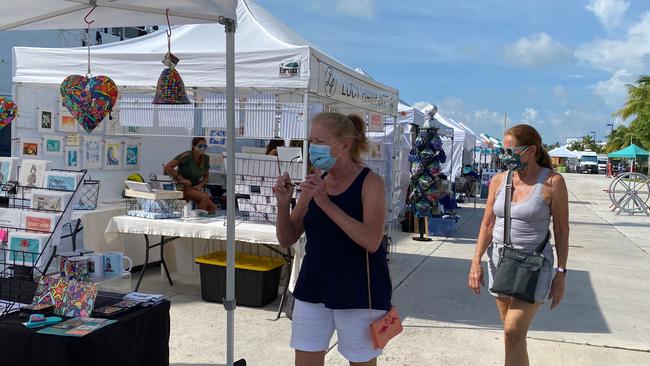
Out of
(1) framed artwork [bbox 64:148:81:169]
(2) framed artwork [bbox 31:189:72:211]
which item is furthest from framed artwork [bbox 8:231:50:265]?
(1) framed artwork [bbox 64:148:81:169]

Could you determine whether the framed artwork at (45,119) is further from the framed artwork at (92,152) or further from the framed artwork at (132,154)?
the framed artwork at (132,154)

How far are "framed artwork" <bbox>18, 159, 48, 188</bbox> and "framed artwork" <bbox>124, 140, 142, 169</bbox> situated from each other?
3773mm

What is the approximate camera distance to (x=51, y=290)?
2441 mm

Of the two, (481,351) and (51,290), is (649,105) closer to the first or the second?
(481,351)

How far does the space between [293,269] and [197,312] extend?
105 centimetres

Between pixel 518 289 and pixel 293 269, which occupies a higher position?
pixel 518 289

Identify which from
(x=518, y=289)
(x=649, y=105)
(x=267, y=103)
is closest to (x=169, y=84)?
(x=267, y=103)

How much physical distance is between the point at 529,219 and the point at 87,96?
269cm

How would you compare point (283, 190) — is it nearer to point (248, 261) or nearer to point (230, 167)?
point (230, 167)

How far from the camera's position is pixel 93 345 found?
6.93ft

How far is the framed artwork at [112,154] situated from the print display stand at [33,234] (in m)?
3.86

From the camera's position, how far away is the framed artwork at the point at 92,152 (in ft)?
22.2

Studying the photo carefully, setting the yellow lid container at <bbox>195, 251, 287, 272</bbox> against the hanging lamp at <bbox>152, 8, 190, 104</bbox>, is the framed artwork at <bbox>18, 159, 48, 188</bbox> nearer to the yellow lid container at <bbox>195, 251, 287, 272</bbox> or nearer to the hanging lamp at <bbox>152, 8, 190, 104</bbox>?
the hanging lamp at <bbox>152, 8, 190, 104</bbox>

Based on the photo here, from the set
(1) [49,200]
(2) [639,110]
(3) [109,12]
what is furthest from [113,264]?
(2) [639,110]
